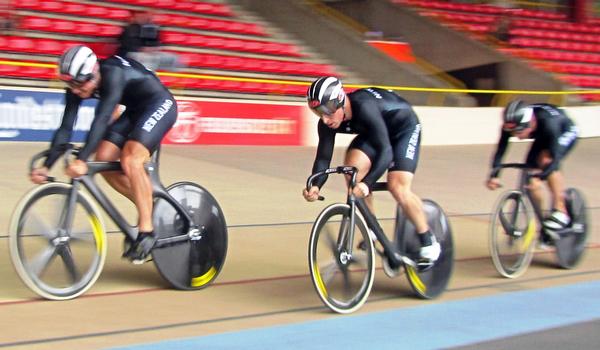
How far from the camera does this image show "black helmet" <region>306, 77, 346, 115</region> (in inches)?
211

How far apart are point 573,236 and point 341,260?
2.90 metres

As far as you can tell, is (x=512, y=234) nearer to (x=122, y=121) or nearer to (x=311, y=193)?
(x=311, y=193)

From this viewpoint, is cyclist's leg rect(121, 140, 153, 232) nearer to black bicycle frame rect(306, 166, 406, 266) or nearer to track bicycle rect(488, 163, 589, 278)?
black bicycle frame rect(306, 166, 406, 266)

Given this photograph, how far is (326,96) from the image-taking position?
5355 millimetres

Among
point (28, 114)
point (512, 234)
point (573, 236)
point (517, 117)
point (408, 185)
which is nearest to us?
point (408, 185)

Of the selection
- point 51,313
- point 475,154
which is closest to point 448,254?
point 51,313

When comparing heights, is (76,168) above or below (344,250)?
above

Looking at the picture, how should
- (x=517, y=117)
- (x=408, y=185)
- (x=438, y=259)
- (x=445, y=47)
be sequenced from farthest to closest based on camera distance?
(x=445, y=47) → (x=517, y=117) → (x=438, y=259) → (x=408, y=185)

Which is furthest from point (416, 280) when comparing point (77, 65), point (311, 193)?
point (77, 65)

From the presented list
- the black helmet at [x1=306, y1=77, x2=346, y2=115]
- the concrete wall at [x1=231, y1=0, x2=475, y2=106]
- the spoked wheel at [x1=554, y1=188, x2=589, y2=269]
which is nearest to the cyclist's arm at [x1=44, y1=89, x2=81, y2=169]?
the black helmet at [x1=306, y1=77, x2=346, y2=115]

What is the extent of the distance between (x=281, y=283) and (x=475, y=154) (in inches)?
411

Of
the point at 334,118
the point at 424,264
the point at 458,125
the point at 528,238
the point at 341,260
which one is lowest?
the point at 458,125

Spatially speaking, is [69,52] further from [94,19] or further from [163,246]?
[94,19]

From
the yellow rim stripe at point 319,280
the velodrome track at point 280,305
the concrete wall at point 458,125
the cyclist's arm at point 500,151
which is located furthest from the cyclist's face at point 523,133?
the concrete wall at point 458,125
